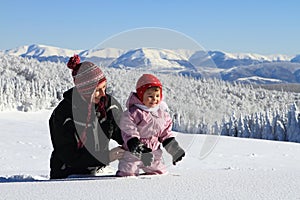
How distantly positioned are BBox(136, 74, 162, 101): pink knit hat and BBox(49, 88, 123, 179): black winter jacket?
39 cm

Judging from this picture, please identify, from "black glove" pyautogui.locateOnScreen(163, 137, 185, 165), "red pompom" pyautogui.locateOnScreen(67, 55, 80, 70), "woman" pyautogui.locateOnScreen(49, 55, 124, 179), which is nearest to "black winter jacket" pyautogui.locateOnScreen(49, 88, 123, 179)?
"woman" pyautogui.locateOnScreen(49, 55, 124, 179)

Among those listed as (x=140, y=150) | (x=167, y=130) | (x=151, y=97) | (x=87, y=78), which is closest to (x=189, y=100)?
(x=167, y=130)

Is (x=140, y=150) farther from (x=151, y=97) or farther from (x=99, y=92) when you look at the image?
(x=99, y=92)

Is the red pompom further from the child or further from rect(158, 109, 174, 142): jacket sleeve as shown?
rect(158, 109, 174, 142): jacket sleeve

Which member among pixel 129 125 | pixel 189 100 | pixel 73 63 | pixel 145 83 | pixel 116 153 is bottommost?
pixel 116 153

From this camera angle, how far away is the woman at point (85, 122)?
3586 mm

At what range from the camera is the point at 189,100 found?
3.91 meters

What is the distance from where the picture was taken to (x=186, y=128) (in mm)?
3582

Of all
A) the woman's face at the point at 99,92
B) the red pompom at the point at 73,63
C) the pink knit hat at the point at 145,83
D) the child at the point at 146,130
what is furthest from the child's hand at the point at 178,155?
the red pompom at the point at 73,63

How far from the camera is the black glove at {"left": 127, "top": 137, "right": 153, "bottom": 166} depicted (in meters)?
3.32

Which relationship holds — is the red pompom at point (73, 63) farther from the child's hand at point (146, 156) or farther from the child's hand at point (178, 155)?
the child's hand at point (178, 155)

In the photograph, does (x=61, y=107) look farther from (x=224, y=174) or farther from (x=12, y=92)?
(x=12, y=92)

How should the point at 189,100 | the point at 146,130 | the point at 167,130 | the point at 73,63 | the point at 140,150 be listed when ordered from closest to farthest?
the point at 140,150 < the point at 146,130 < the point at 167,130 < the point at 73,63 < the point at 189,100

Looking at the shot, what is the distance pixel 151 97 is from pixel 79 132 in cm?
70
